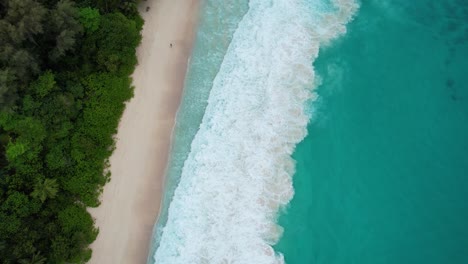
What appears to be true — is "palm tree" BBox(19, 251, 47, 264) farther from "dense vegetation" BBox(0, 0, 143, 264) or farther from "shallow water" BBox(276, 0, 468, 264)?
"shallow water" BBox(276, 0, 468, 264)

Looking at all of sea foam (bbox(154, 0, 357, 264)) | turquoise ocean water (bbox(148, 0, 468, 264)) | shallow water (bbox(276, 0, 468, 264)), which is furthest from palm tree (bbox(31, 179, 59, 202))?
shallow water (bbox(276, 0, 468, 264))

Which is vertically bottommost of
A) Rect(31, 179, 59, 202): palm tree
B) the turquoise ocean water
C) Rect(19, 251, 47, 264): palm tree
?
Rect(19, 251, 47, 264): palm tree

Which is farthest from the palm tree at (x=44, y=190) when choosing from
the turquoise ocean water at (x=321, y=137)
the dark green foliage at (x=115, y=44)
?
the dark green foliage at (x=115, y=44)

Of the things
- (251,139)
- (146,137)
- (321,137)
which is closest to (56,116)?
(146,137)

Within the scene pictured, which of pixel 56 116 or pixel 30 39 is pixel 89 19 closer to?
pixel 30 39

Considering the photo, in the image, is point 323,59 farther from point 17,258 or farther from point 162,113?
point 17,258
